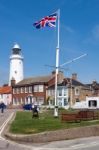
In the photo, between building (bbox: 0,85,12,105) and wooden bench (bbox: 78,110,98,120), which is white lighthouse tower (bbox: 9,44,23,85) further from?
wooden bench (bbox: 78,110,98,120)

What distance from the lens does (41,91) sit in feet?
352

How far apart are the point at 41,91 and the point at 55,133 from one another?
81142 millimetres

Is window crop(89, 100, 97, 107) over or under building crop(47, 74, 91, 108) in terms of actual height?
under

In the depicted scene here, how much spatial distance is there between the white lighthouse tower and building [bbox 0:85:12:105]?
A: 3107 mm

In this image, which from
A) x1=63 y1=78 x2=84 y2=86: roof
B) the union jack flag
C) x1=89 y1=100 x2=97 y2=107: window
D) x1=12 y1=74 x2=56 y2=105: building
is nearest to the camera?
the union jack flag

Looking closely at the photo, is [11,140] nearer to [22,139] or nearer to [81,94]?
[22,139]

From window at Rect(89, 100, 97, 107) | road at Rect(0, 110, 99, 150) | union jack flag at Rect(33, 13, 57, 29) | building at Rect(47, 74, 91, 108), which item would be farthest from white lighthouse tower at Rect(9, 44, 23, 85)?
road at Rect(0, 110, 99, 150)

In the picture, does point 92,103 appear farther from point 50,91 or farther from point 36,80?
point 36,80

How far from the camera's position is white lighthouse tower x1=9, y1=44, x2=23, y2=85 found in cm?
12200

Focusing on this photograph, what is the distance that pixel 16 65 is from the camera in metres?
124

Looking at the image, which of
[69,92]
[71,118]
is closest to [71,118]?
[71,118]

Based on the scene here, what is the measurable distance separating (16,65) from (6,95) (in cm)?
926

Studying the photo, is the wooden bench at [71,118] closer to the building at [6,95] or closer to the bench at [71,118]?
the bench at [71,118]

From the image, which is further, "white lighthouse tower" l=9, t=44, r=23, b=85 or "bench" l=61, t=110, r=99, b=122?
"white lighthouse tower" l=9, t=44, r=23, b=85
